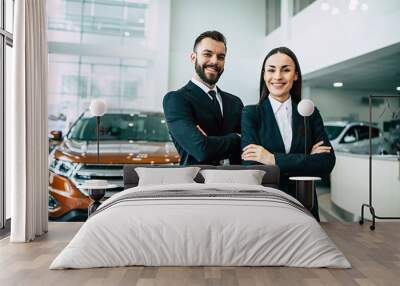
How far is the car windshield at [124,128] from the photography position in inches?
205

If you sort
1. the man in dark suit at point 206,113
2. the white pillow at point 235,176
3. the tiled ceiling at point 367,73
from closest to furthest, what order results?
1. the white pillow at point 235,176
2. the man in dark suit at point 206,113
3. the tiled ceiling at point 367,73

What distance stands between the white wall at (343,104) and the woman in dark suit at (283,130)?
0.36 meters

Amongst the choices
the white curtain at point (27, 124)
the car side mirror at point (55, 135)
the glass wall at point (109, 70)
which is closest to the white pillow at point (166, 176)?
the glass wall at point (109, 70)

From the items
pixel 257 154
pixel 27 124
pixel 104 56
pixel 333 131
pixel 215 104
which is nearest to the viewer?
pixel 27 124

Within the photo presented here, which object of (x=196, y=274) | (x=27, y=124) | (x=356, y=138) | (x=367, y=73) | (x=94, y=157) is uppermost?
(x=367, y=73)

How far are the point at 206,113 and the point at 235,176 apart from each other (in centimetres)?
81

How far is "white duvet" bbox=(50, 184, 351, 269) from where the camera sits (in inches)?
123

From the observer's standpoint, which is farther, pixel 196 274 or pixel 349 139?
pixel 349 139

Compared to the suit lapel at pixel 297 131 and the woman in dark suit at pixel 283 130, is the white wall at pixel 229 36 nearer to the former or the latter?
the woman in dark suit at pixel 283 130

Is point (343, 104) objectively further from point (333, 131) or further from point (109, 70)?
point (109, 70)

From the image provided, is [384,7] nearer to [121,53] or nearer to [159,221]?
[121,53]

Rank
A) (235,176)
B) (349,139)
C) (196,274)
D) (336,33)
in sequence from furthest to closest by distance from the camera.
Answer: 1. (349,139)
2. (336,33)
3. (235,176)
4. (196,274)

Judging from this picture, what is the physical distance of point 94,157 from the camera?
499 cm

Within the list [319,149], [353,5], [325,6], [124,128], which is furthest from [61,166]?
[353,5]
